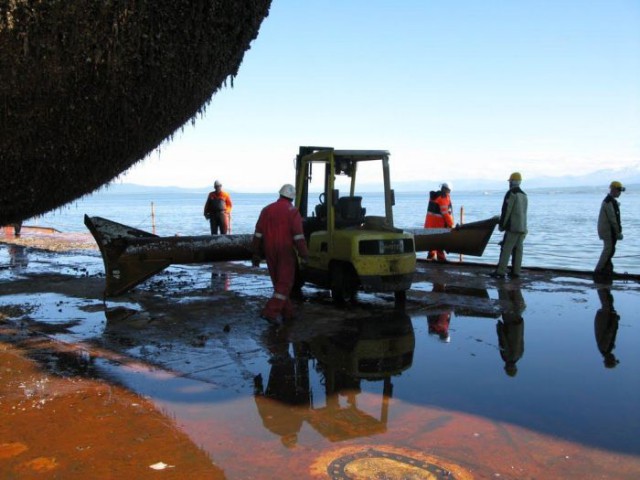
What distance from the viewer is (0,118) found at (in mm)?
4906

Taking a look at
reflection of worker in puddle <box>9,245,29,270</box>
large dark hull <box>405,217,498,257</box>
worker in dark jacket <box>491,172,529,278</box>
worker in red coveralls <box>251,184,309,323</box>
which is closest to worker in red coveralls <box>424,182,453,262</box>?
large dark hull <box>405,217,498,257</box>

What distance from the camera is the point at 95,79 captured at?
5047mm

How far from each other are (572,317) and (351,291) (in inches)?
114

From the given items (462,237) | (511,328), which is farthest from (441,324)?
(462,237)

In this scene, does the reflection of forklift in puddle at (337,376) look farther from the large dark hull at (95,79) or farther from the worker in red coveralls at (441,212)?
the worker in red coveralls at (441,212)

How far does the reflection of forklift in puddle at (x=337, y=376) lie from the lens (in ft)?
14.0

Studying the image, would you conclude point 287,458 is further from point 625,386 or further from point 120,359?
point 625,386

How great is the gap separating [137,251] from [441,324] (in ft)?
14.6

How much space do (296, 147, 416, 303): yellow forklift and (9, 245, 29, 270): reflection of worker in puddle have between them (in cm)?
750

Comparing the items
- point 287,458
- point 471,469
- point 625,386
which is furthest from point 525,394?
point 287,458

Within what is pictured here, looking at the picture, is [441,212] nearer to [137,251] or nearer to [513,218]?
[513,218]

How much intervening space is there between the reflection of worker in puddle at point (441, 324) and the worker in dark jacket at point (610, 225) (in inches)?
167

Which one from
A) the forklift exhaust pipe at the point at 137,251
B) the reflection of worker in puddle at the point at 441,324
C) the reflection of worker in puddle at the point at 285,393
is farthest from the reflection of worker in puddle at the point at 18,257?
the reflection of worker in puddle at the point at 441,324

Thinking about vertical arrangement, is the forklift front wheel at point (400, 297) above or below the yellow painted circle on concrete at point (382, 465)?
above
